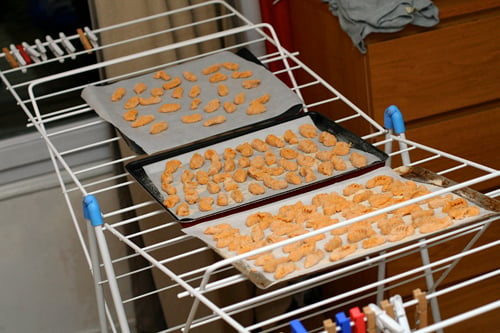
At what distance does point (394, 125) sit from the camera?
159 centimetres

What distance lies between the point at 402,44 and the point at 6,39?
1300 millimetres

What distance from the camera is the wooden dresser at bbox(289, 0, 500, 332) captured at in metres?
1.98

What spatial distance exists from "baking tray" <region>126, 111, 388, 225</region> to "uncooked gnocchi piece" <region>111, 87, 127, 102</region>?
0.27 metres

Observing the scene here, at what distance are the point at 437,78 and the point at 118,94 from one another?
85cm

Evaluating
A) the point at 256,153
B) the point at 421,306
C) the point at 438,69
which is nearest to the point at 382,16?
the point at 438,69

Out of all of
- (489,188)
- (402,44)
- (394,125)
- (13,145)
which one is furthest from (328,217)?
(13,145)

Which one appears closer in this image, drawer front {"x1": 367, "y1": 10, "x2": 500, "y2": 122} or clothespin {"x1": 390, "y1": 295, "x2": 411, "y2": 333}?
clothespin {"x1": 390, "y1": 295, "x2": 411, "y2": 333}

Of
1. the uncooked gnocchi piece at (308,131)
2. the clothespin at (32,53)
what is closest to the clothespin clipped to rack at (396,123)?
the uncooked gnocchi piece at (308,131)

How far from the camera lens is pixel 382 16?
6.22 ft

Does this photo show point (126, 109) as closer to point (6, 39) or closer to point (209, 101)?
point (209, 101)

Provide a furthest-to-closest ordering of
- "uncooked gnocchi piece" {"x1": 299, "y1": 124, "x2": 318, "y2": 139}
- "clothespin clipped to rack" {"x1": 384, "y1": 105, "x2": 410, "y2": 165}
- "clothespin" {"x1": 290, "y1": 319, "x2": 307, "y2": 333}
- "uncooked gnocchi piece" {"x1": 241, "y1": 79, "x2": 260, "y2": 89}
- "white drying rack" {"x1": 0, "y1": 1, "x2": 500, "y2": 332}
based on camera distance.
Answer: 1. "uncooked gnocchi piece" {"x1": 241, "y1": 79, "x2": 260, "y2": 89}
2. "uncooked gnocchi piece" {"x1": 299, "y1": 124, "x2": 318, "y2": 139}
3. "clothespin clipped to rack" {"x1": 384, "y1": 105, "x2": 410, "y2": 165}
4. "white drying rack" {"x1": 0, "y1": 1, "x2": 500, "y2": 332}
5. "clothespin" {"x1": 290, "y1": 319, "x2": 307, "y2": 333}

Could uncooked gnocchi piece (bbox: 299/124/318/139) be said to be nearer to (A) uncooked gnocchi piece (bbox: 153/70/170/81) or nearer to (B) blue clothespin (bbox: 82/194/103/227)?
(A) uncooked gnocchi piece (bbox: 153/70/170/81)

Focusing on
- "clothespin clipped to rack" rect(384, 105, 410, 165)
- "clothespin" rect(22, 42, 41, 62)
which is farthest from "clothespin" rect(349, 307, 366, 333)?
"clothespin" rect(22, 42, 41, 62)

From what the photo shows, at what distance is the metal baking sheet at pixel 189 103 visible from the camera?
1708 mm
